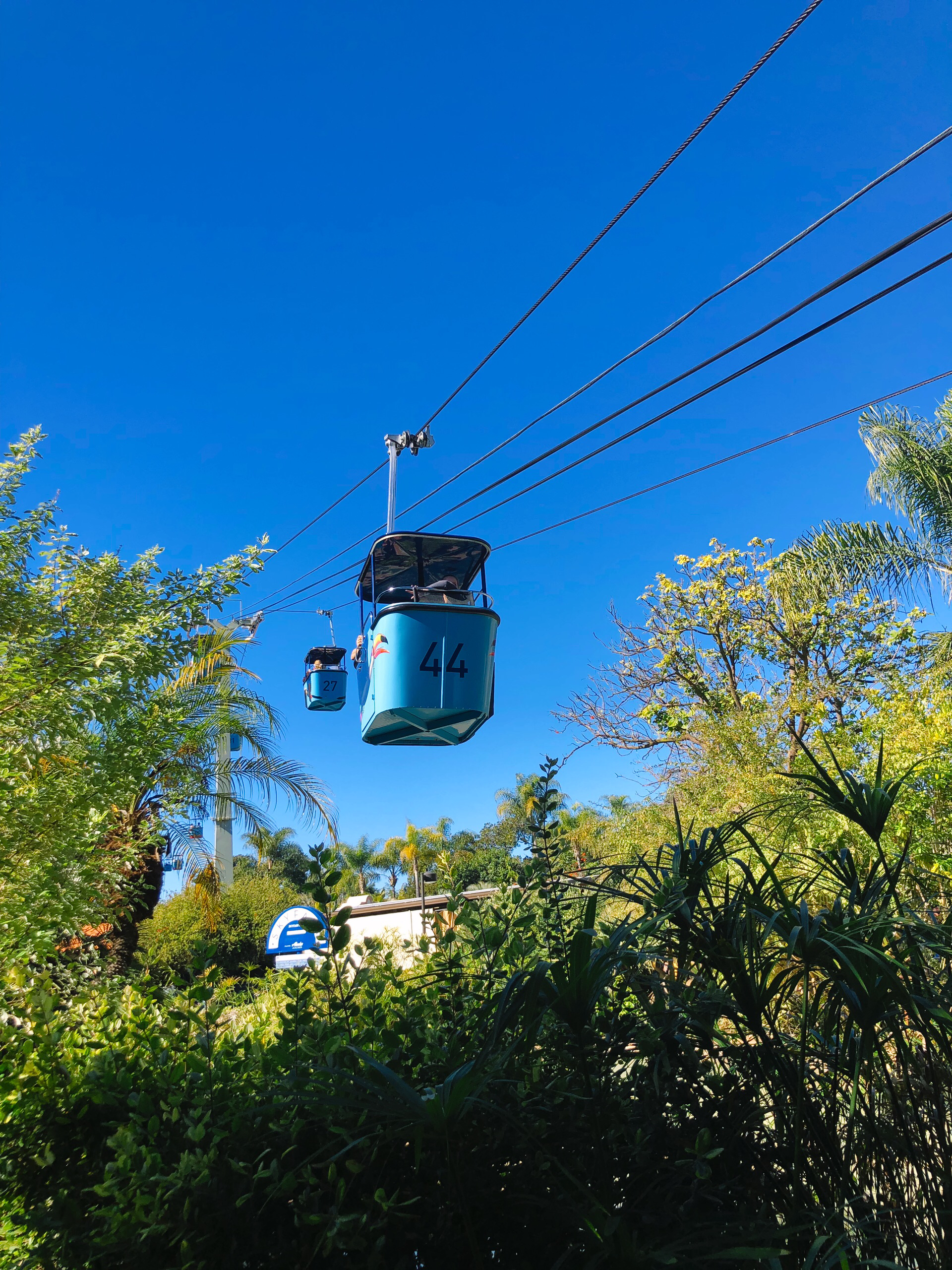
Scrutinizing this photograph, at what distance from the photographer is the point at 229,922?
65.5 feet

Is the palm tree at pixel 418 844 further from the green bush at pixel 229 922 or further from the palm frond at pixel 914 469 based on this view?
the palm frond at pixel 914 469

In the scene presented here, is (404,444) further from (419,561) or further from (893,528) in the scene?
(893,528)

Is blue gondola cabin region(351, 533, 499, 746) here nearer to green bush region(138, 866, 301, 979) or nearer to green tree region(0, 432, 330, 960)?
green tree region(0, 432, 330, 960)

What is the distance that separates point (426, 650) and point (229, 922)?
15775 mm

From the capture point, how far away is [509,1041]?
6.55ft

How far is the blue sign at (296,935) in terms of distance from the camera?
2.30 meters

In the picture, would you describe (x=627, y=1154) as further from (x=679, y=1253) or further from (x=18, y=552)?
(x=18, y=552)

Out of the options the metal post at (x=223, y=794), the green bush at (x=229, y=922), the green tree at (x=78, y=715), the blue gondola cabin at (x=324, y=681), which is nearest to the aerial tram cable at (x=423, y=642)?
the green tree at (x=78, y=715)

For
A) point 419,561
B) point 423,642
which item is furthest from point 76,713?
point 419,561

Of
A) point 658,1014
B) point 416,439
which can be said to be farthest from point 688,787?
point 658,1014

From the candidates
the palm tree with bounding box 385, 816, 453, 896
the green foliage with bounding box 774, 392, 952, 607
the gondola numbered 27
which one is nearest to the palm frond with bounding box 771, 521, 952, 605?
the green foliage with bounding box 774, 392, 952, 607

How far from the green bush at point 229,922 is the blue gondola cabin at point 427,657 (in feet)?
29.5

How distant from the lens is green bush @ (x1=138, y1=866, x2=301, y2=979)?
55.5ft

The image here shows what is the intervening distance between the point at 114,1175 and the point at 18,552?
4.45 meters
